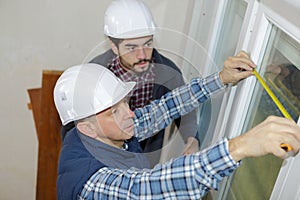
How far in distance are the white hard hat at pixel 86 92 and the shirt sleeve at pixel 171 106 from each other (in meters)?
0.21

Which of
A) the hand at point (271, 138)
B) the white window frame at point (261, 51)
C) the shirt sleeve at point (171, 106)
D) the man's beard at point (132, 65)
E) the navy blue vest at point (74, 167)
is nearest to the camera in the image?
the hand at point (271, 138)

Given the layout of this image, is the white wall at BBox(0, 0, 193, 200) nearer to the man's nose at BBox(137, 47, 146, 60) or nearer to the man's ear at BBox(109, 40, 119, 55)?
the man's ear at BBox(109, 40, 119, 55)

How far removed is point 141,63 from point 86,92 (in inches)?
12.6

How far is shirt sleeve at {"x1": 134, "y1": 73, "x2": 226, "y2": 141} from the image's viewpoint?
1211mm

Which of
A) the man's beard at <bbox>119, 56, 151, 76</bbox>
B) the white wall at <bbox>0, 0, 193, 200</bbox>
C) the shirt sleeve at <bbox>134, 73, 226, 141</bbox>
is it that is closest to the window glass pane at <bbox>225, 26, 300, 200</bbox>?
the shirt sleeve at <bbox>134, 73, 226, 141</bbox>

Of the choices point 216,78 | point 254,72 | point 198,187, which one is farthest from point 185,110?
point 198,187

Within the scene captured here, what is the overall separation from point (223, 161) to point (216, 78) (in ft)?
1.59

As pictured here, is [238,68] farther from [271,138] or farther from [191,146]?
[271,138]

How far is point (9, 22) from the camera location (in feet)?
6.19

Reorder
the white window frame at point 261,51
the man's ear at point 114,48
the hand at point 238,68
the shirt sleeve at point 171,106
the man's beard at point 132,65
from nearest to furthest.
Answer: the white window frame at point 261,51
the hand at point 238,68
the shirt sleeve at point 171,106
the man's beard at point 132,65
the man's ear at point 114,48

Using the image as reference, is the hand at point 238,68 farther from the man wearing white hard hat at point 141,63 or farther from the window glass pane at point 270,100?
the man wearing white hard hat at point 141,63

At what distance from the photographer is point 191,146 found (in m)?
1.30

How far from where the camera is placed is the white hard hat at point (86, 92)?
3.40 ft

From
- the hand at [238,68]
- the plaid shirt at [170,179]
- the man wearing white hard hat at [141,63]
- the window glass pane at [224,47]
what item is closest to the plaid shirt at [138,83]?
the man wearing white hard hat at [141,63]
